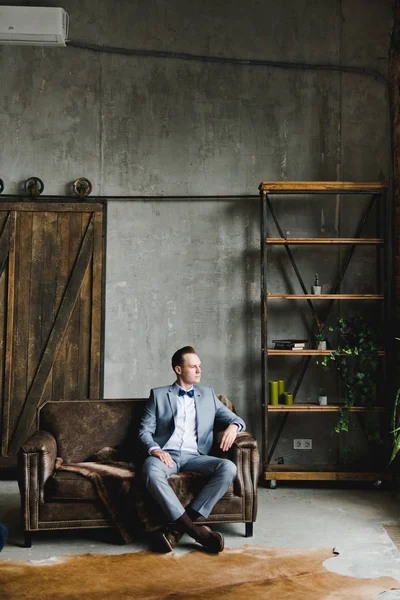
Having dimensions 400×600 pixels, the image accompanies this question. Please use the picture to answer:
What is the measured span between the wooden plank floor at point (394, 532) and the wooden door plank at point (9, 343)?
10.5 ft

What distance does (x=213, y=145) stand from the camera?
575 cm

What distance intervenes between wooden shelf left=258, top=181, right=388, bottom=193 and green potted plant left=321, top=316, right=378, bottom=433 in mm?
1068

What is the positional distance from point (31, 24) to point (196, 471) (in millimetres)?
3604

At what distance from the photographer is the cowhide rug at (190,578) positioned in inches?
128

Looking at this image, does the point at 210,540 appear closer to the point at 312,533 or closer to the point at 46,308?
the point at 312,533

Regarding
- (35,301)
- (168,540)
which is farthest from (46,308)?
(168,540)

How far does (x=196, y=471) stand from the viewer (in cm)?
412

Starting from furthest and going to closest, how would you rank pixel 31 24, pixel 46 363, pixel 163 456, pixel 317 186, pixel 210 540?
pixel 46 363, pixel 317 186, pixel 31 24, pixel 163 456, pixel 210 540

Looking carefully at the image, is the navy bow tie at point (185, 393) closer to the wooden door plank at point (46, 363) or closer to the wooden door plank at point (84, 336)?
the wooden door plank at point (84, 336)

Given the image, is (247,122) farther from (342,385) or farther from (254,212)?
(342,385)

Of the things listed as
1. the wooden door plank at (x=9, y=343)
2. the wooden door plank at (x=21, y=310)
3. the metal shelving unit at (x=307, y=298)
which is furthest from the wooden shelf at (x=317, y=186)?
the wooden door plank at (x=9, y=343)

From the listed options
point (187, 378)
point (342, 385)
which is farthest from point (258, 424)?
point (187, 378)

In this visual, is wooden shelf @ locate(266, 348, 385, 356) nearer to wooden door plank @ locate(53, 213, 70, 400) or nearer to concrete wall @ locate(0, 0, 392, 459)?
concrete wall @ locate(0, 0, 392, 459)

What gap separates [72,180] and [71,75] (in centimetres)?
93
